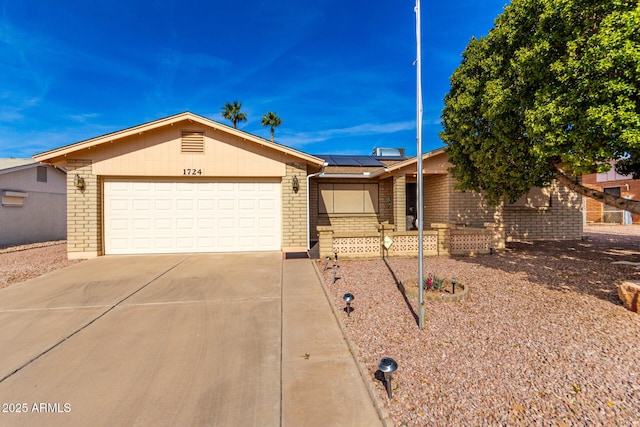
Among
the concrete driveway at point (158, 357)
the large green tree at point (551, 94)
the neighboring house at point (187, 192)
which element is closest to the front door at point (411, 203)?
the neighboring house at point (187, 192)

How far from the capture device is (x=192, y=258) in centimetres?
856

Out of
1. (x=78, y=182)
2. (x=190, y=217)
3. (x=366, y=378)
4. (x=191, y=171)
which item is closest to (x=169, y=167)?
(x=191, y=171)

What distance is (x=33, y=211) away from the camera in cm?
1362

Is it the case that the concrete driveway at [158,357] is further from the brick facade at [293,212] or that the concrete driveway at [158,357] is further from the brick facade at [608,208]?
the brick facade at [608,208]

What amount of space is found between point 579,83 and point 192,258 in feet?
32.2

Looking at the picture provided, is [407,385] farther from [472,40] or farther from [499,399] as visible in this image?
[472,40]

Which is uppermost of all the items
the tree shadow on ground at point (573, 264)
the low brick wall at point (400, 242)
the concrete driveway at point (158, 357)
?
the low brick wall at point (400, 242)

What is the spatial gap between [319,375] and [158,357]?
1852mm

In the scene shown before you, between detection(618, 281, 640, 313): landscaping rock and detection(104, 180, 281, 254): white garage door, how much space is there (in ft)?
26.9

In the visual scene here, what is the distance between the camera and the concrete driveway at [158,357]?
91.7 inches

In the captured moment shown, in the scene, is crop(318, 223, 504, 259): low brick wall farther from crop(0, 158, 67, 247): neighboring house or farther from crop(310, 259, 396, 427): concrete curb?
crop(0, 158, 67, 247): neighboring house

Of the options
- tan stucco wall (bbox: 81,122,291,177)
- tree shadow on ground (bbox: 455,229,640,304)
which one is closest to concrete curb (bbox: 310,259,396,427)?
tree shadow on ground (bbox: 455,229,640,304)

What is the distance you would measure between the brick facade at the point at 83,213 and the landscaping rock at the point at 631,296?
41.4ft

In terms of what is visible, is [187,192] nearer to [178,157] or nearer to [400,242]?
[178,157]
